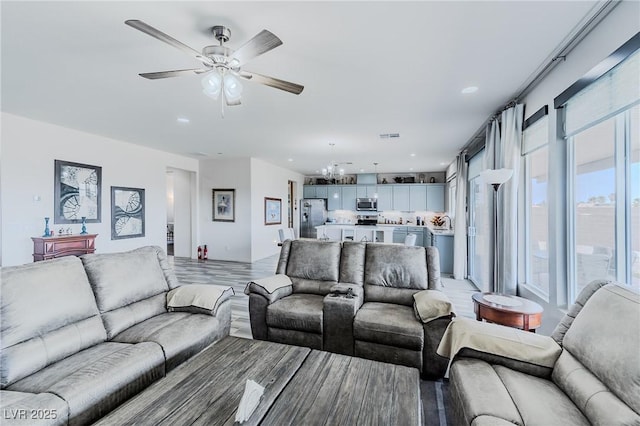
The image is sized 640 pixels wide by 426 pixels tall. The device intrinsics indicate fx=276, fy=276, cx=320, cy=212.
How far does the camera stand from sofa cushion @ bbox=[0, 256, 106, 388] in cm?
157

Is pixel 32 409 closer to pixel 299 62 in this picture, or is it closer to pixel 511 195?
pixel 299 62

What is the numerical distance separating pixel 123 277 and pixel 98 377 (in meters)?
0.95

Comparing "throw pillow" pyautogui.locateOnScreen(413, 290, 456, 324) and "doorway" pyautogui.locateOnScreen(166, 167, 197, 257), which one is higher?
"doorway" pyautogui.locateOnScreen(166, 167, 197, 257)

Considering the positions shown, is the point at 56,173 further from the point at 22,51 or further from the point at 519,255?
the point at 519,255

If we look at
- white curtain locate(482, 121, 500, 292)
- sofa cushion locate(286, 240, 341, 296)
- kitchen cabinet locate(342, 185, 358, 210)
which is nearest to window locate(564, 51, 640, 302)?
white curtain locate(482, 121, 500, 292)

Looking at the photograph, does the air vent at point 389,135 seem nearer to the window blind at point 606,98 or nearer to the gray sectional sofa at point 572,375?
the window blind at point 606,98

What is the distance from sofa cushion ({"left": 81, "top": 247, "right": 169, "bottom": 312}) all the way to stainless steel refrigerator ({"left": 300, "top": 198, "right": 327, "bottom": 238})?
295 inches

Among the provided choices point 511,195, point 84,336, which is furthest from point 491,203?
point 84,336

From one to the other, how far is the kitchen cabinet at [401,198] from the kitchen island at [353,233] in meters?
2.12

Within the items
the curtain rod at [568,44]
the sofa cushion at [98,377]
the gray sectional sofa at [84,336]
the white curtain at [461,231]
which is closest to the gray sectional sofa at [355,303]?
the gray sectional sofa at [84,336]

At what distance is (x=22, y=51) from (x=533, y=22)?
13.3 ft

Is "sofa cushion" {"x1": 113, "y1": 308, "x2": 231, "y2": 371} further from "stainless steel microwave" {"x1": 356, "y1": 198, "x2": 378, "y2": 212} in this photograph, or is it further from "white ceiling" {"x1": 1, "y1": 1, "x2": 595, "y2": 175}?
"stainless steel microwave" {"x1": 356, "y1": 198, "x2": 378, "y2": 212}

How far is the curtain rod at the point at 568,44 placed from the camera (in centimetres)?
178

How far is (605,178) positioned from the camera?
2068 millimetres
